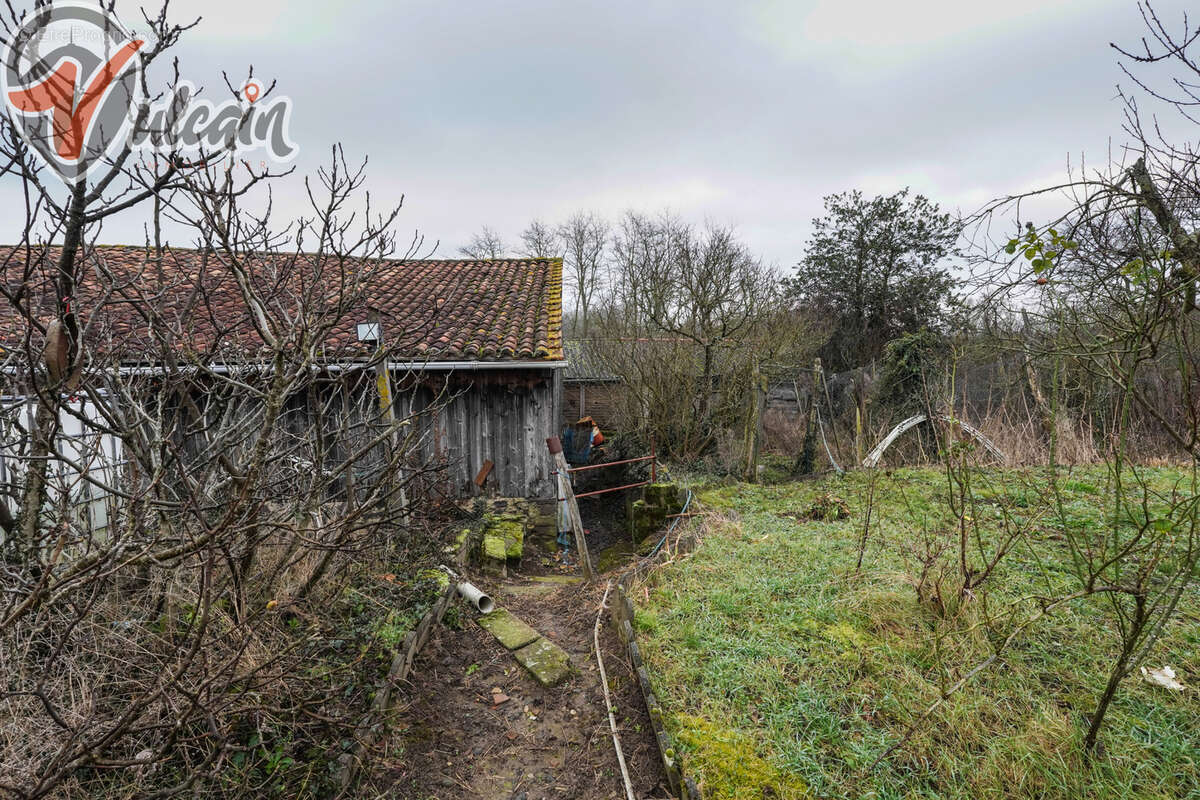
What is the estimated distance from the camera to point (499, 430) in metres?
8.05

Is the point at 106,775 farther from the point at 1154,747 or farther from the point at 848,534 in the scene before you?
the point at 848,534

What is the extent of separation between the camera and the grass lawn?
2457 millimetres

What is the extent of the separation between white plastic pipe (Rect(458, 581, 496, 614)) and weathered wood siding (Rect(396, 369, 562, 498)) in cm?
296

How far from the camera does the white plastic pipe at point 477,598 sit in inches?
197

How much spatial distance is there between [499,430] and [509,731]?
15.9 feet

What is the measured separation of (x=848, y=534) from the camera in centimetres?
573

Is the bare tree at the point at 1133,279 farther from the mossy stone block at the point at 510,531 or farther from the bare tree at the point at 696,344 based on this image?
the bare tree at the point at 696,344

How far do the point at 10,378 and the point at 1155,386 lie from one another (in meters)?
15.5

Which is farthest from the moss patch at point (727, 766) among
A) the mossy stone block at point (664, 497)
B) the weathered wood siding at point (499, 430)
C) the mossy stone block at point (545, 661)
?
the weathered wood siding at point (499, 430)

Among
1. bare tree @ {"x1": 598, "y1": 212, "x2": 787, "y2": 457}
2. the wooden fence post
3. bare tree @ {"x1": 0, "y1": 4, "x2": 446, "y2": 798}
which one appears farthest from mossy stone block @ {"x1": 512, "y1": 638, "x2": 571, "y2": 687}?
bare tree @ {"x1": 598, "y1": 212, "x2": 787, "y2": 457}

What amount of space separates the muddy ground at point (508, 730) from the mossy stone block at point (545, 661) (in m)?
0.06

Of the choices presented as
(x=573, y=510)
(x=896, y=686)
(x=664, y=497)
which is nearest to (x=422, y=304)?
(x=573, y=510)

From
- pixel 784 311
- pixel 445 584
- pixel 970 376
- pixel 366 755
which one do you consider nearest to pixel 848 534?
pixel 445 584

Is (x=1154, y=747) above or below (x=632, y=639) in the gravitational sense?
above
